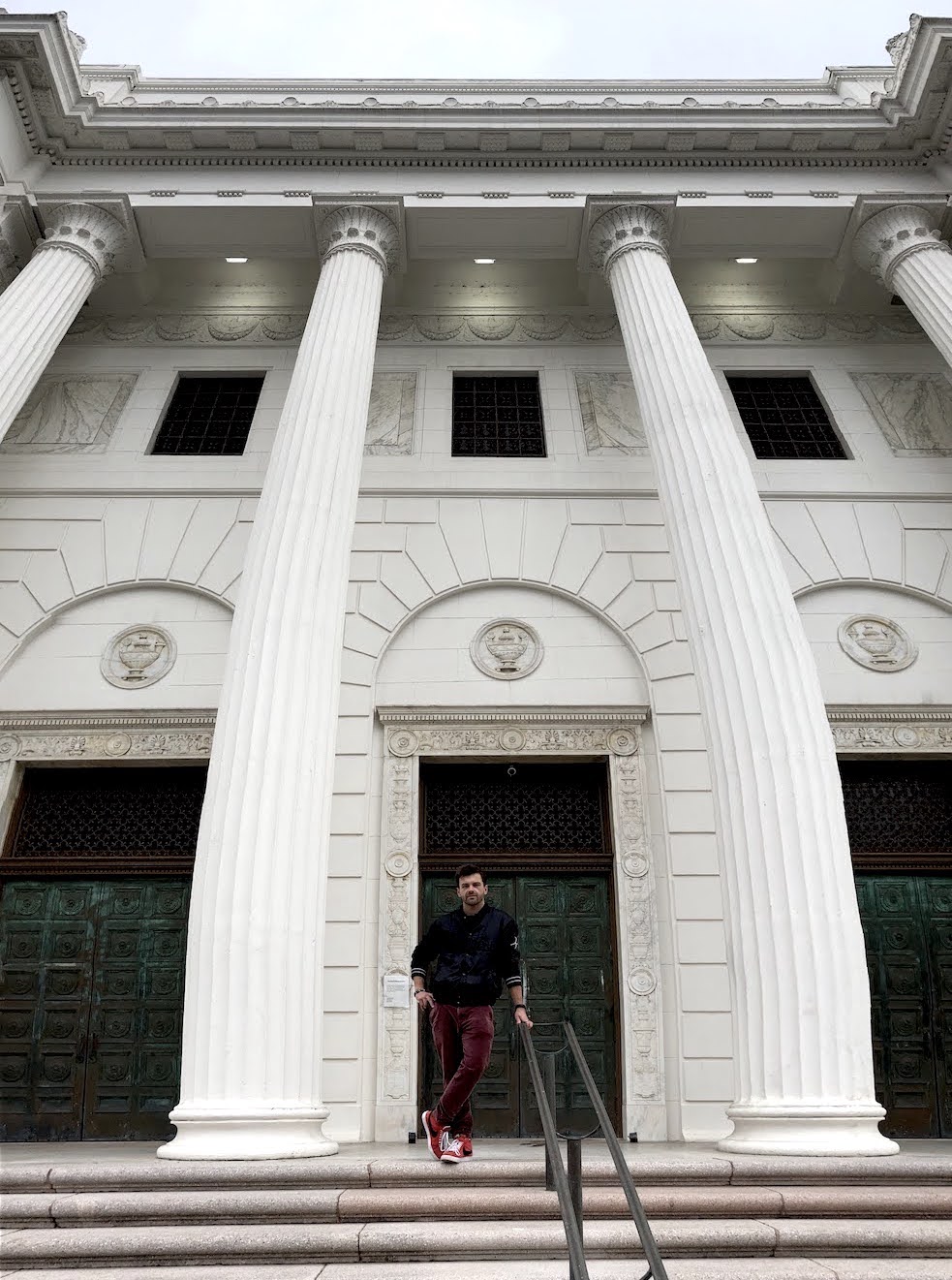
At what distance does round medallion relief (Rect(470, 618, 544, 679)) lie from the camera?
890 centimetres

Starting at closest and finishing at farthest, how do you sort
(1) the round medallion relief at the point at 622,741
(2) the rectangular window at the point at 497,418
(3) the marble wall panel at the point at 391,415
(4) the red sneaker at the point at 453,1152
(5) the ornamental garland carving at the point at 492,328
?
(4) the red sneaker at the point at 453,1152 < (1) the round medallion relief at the point at 622,741 < (3) the marble wall panel at the point at 391,415 < (2) the rectangular window at the point at 497,418 < (5) the ornamental garland carving at the point at 492,328

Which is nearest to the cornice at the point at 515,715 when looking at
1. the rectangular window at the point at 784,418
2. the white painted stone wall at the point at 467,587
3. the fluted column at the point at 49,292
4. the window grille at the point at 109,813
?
the white painted stone wall at the point at 467,587

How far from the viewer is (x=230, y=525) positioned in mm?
9625

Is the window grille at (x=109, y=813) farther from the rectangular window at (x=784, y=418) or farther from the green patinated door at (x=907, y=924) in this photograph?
the rectangular window at (x=784, y=418)

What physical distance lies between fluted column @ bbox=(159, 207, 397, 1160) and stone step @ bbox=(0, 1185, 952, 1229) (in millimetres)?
792

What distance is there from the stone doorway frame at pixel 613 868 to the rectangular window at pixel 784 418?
13.6 ft

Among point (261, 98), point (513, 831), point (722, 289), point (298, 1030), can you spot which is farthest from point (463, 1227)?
point (261, 98)

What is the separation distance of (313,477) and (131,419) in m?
4.53

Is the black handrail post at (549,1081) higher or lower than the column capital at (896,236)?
lower

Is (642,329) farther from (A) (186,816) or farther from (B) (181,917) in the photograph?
(B) (181,917)

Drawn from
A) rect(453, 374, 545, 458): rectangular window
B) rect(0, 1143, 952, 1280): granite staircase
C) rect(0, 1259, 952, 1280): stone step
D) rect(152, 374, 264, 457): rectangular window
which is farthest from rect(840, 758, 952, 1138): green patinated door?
rect(152, 374, 264, 457): rectangular window

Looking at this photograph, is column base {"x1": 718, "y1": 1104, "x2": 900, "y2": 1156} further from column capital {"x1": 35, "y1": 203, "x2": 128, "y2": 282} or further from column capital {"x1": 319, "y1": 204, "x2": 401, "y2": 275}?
column capital {"x1": 35, "y1": 203, "x2": 128, "y2": 282}

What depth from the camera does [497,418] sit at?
10.8m

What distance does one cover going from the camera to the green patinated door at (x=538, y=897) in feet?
25.3
